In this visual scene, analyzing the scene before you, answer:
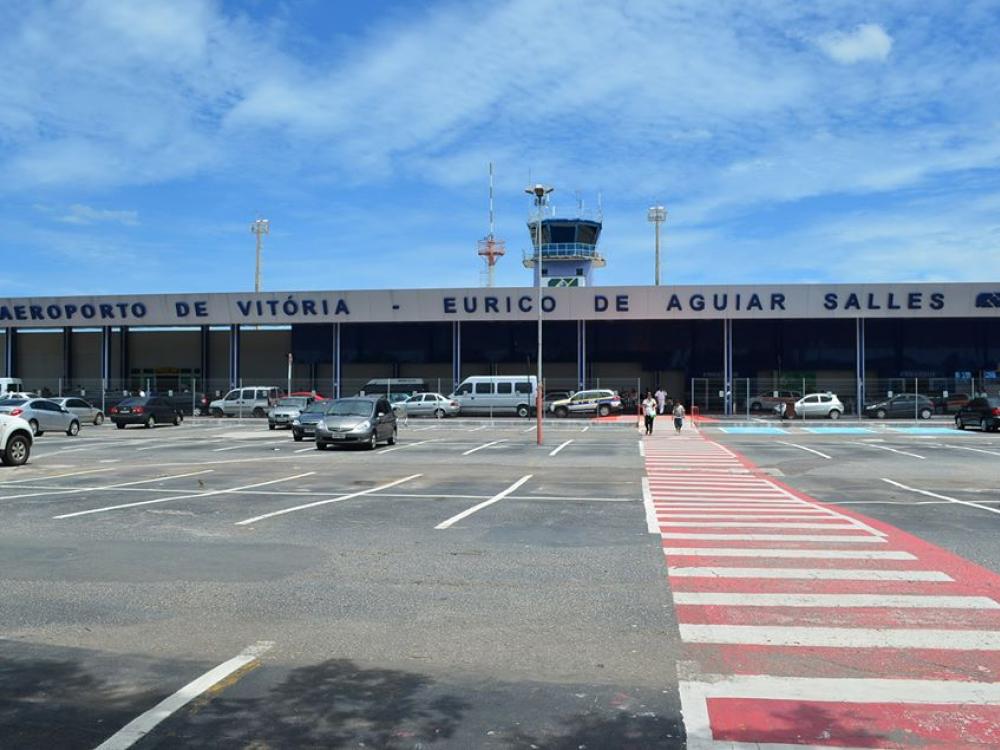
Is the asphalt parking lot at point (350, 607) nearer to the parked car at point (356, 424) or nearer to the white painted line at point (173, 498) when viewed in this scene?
the white painted line at point (173, 498)

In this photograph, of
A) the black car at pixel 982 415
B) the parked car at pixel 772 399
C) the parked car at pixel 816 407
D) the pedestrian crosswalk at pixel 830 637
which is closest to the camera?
the pedestrian crosswalk at pixel 830 637

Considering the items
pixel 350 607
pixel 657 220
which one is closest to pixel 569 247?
pixel 657 220

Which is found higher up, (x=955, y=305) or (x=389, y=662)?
(x=955, y=305)

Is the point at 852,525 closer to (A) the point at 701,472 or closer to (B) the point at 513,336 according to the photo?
(A) the point at 701,472

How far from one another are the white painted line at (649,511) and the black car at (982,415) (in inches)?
1100

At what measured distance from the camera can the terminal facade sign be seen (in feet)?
177

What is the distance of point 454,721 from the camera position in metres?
4.53

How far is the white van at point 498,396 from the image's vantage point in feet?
166

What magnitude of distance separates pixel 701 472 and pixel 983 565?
35.8ft

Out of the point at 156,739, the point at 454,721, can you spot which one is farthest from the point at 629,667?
the point at 156,739

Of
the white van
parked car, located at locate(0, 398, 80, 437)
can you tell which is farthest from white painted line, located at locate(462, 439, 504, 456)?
the white van

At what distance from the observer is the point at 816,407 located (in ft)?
165

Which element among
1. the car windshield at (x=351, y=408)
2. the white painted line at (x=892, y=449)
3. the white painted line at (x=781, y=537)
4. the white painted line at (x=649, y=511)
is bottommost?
the white painted line at (x=892, y=449)

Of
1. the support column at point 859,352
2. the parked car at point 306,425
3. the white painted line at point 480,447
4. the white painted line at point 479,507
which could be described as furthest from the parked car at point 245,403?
the white painted line at point 479,507
